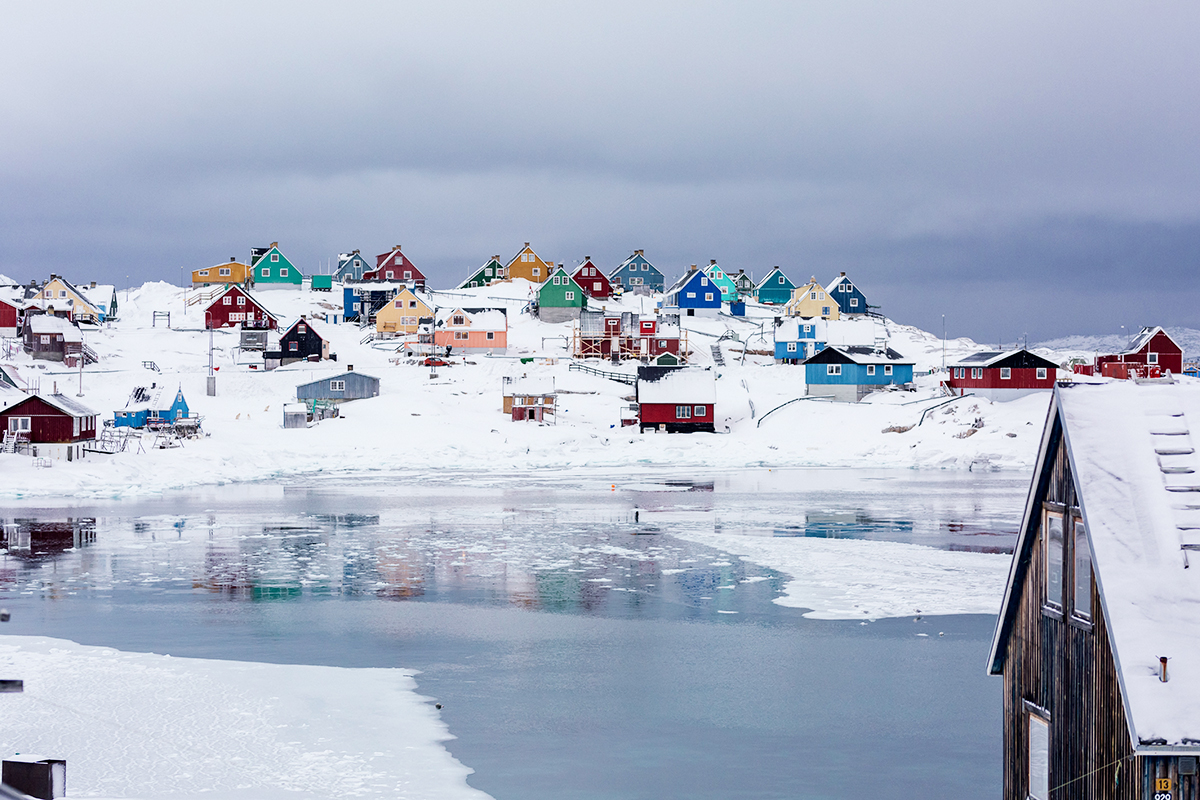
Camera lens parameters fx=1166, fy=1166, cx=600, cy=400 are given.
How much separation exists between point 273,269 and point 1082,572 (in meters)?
120

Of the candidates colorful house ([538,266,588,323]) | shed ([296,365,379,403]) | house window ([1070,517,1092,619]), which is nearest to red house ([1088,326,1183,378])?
colorful house ([538,266,588,323])

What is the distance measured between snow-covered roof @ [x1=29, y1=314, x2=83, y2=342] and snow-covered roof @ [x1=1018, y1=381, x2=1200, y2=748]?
87.8m

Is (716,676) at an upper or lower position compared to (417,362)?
lower

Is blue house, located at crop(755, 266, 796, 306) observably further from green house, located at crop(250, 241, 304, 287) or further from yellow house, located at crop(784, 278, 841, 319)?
green house, located at crop(250, 241, 304, 287)

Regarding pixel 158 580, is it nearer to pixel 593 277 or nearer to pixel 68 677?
pixel 68 677

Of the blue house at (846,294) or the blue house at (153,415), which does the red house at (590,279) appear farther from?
the blue house at (153,415)

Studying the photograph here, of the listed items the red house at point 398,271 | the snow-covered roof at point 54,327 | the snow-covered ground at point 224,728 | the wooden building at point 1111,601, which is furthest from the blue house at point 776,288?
the wooden building at point 1111,601

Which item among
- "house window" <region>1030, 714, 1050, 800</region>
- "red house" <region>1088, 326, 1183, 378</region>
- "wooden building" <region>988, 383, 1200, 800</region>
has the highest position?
"red house" <region>1088, 326, 1183, 378</region>

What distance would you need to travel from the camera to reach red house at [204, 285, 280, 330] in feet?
337

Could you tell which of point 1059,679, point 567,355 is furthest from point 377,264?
point 1059,679

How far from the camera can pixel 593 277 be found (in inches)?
4552

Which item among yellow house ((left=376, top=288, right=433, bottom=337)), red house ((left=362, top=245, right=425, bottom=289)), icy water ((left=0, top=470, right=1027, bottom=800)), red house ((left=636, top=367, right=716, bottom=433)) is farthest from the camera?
red house ((left=362, top=245, right=425, bottom=289))

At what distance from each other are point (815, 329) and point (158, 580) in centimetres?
6776

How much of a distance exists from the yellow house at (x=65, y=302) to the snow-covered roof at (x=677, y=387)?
176 ft
